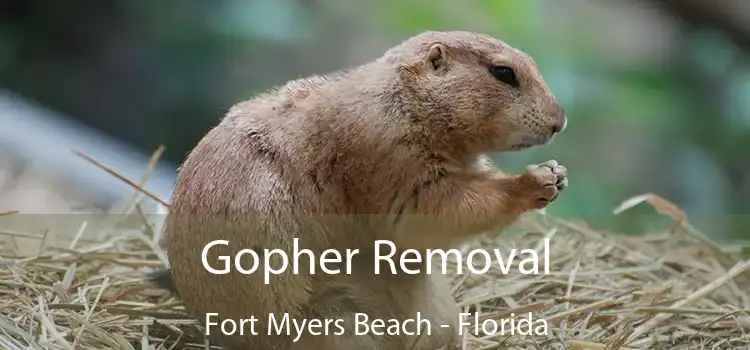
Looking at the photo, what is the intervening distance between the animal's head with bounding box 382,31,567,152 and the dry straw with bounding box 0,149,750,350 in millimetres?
352

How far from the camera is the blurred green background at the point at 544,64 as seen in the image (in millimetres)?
2613

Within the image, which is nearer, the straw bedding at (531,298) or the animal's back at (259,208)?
the animal's back at (259,208)

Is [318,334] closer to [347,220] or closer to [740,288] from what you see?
[347,220]

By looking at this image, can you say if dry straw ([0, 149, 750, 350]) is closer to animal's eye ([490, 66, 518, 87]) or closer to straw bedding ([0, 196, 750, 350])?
straw bedding ([0, 196, 750, 350])

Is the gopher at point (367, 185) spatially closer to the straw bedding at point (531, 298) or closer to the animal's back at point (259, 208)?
the animal's back at point (259, 208)

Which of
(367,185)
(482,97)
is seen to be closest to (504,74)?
(482,97)

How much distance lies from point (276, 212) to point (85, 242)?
44.0 inches

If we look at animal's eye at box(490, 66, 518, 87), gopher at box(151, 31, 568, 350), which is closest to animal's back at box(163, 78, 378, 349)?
gopher at box(151, 31, 568, 350)

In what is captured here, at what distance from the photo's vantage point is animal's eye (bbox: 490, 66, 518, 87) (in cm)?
187

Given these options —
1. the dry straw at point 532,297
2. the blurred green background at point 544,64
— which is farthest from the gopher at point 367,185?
the blurred green background at point 544,64

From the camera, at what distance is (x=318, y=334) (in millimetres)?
1824

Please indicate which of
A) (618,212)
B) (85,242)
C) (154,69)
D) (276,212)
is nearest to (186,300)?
(276,212)

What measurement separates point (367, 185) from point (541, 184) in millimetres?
369

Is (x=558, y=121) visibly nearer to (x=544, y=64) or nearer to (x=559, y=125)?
(x=559, y=125)
